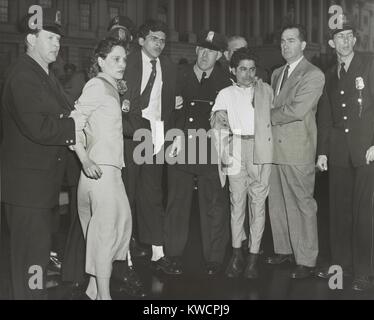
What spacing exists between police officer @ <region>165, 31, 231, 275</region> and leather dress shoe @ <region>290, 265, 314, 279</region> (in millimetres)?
668

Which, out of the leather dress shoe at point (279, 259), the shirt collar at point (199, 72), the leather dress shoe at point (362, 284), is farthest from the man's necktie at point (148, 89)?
the leather dress shoe at point (362, 284)

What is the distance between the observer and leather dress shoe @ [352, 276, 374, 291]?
3.89 meters

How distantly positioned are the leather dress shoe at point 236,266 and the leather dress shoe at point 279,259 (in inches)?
20.2

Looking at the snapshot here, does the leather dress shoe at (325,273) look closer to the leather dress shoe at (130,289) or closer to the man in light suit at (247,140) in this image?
the man in light suit at (247,140)

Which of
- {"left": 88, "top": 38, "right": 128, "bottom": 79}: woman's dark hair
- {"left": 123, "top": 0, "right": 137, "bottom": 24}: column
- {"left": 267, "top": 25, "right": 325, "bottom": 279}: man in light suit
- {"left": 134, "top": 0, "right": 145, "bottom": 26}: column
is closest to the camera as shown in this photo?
{"left": 88, "top": 38, "right": 128, "bottom": 79}: woman's dark hair

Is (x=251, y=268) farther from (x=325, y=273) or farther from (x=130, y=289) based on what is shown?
(x=130, y=289)

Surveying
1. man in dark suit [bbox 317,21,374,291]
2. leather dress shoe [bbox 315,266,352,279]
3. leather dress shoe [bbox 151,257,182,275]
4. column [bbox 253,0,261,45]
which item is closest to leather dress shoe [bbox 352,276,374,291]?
man in dark suit [bbox 317,21,374,291]

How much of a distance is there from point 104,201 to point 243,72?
178 centimetres

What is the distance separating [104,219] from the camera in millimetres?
3115

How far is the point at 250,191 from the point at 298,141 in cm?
62

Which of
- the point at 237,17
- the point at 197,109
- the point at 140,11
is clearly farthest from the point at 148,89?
the point at 140,11

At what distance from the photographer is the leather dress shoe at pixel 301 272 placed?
4.24 metres

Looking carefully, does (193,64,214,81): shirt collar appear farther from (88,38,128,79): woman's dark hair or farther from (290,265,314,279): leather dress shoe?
(290,265,314,279): leather dress shoe

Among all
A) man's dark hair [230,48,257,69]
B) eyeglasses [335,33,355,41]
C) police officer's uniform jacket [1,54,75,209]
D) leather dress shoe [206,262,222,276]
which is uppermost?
eyeglasses [335,33,355,41]
